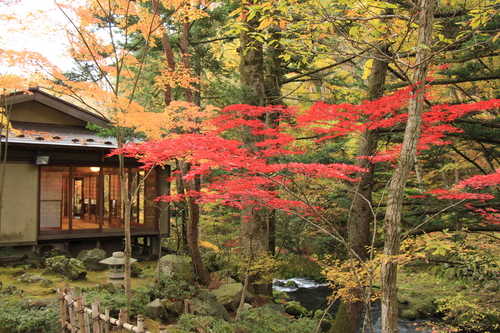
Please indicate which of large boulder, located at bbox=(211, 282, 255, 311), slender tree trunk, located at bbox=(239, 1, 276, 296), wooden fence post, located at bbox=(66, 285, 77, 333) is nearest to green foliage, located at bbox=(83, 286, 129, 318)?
wooden fence post, located at bbox=(66, 285, 77, 333)

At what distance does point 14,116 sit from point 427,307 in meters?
13.5

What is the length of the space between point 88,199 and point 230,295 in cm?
586

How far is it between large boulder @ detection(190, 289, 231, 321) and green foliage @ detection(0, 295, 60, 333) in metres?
2.50

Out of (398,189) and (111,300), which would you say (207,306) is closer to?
(111,300)

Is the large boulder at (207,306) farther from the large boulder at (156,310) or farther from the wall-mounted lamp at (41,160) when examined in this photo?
the wall-mounted lamp at (41,160)

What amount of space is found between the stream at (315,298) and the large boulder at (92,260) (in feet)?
20.4

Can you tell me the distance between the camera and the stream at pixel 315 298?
35.6 ft

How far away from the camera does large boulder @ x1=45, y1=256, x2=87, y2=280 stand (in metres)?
8.72

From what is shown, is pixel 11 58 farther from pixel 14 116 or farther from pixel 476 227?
pixel 476 227

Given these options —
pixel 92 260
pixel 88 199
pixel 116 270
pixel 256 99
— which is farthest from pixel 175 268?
pixel 88 199

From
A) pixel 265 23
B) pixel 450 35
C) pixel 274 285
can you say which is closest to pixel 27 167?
pixel 265 23

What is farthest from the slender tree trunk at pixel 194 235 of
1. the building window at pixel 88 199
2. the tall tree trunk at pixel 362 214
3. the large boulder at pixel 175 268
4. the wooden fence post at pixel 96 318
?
the wooden fence post at pixel 96 318

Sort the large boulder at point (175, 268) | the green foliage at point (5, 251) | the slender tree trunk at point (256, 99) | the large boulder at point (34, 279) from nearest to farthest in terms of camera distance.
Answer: the large boulder at point (34, 279) < the large boulder at point (175, 268) < the slender tree trunk at point (256, 99) < the green foliage at point (5, 251)

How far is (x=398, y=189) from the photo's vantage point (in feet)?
14.0
